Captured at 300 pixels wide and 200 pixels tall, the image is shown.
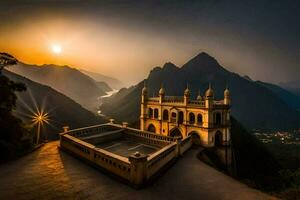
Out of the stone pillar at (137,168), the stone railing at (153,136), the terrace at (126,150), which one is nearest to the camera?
the stone pillar at (137,168)

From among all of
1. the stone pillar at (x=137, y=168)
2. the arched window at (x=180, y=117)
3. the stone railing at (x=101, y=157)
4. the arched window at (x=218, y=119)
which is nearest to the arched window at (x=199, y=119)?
the arched window at (x=218, y=119)

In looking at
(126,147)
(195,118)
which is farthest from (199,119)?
(126,147)

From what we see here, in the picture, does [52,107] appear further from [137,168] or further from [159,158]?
[137,168]

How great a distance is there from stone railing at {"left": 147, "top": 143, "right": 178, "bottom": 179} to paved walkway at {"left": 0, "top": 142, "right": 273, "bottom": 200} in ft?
3.16

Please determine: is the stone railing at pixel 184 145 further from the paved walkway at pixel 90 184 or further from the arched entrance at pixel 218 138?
the arched entrance at pixel 218 138

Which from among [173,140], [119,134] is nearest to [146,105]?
[119,134]

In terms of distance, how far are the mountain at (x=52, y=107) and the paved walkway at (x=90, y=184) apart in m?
92.2

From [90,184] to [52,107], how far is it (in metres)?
133

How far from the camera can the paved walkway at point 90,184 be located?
14.7 meters

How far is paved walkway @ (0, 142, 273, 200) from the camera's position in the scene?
48.4ft

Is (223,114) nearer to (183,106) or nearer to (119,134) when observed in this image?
(183,106)

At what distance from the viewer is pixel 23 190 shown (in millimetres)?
14805

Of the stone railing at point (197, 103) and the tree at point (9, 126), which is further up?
the stone railing at point (197, 103)

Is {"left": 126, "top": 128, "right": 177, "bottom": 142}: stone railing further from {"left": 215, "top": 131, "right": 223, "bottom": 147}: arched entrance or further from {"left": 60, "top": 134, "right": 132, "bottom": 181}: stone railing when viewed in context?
{"left": 215, "top": 131, "right": 223, "bottom": 147}: arched entrance
